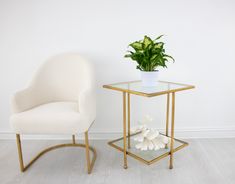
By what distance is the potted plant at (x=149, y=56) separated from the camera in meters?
1.44

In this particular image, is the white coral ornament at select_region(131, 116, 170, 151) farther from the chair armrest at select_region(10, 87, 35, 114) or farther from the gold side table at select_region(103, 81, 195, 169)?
the chair armrest at select_region(10, 87, 35, 114)

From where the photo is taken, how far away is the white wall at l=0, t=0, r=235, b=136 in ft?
6.27

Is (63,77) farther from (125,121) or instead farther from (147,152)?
(147,152)

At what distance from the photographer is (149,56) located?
1.46m

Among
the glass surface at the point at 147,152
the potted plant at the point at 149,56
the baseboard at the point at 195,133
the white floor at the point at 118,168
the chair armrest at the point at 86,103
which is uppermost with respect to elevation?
the potted plant at the point at 149,56

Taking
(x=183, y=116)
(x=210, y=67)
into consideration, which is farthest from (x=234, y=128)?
(x=210, y=67)

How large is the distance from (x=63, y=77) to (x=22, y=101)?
43cm

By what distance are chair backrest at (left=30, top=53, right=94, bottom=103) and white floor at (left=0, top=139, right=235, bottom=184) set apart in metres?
0.52

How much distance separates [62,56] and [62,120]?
2.32 feet

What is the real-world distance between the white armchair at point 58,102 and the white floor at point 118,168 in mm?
84

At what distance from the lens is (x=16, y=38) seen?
199cm

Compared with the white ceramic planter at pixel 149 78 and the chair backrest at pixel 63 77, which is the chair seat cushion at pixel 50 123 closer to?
the chair backrest at pixel 63 77

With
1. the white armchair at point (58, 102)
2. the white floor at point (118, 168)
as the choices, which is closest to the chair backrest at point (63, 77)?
the white armchair at point (58, 102)

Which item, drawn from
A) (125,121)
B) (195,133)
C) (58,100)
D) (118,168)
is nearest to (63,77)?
(58,100)
